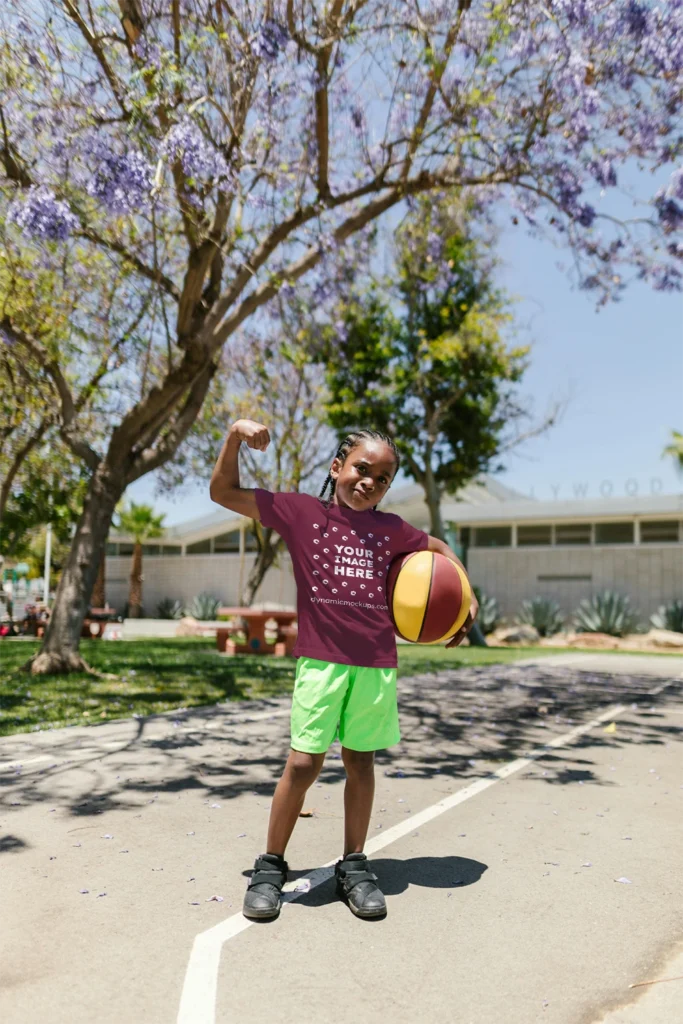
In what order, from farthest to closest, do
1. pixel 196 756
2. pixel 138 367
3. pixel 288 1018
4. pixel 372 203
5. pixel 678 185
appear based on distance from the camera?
pixel 138 367, pixel 372 203, pixel 678 185, pixel 196 756, pixel 288 1018

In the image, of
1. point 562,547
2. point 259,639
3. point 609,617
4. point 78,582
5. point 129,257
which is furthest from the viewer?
point 562,547

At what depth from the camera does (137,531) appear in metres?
38.7

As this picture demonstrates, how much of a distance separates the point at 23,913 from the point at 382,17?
1034cm

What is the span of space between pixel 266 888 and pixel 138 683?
812 centimetres

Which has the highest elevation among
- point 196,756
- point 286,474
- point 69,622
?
point 286,474

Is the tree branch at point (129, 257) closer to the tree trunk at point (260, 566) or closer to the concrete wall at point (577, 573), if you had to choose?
the tree trunk at point (260, 566)

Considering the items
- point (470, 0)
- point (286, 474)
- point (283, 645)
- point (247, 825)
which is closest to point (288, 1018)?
point (247, 825)

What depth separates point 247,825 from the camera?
474 cm

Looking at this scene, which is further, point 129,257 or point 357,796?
point 129,257

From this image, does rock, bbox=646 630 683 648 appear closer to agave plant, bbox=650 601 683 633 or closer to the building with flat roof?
agave plant, bbox=650 601 683 633

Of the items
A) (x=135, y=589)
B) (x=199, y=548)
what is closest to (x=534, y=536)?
(x=199, y=548)

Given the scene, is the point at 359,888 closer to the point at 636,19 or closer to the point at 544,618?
the point at 636,19

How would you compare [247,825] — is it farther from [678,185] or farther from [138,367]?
[138,367]

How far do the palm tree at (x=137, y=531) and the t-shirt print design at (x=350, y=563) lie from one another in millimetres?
34193
